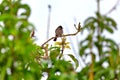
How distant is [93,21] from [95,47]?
143mm

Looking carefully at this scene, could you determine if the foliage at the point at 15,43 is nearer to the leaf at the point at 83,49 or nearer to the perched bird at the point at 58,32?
the leaf at the point at 83,49

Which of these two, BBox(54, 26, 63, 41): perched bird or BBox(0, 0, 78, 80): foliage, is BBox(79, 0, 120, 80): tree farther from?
BBox(54, 26, 63, 41): perched bird

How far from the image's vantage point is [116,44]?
199 centimetres

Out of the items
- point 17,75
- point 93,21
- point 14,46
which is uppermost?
point 93,21

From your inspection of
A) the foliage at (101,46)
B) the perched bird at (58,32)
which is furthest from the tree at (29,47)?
the perched bird at (58,32)

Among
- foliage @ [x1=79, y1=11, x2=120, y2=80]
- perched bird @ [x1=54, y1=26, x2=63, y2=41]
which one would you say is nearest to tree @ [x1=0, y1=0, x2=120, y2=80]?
foliage @ [x1=79, y1=11, x2=120, y2=80]

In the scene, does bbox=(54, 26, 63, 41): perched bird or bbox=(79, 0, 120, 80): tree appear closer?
bbox=(79, 0, 120, 80): tree

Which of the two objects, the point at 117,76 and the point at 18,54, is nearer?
the point at 117,76

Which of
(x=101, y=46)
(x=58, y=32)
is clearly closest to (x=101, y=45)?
(x=101, y=46)

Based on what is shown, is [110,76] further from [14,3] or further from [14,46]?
[14,3]

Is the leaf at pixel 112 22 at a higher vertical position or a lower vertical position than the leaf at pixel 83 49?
higher

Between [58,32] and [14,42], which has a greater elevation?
[14,42]

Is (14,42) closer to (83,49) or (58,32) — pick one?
(83,49)

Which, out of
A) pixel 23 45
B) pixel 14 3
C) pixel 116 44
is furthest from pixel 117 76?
pixel 14 3
